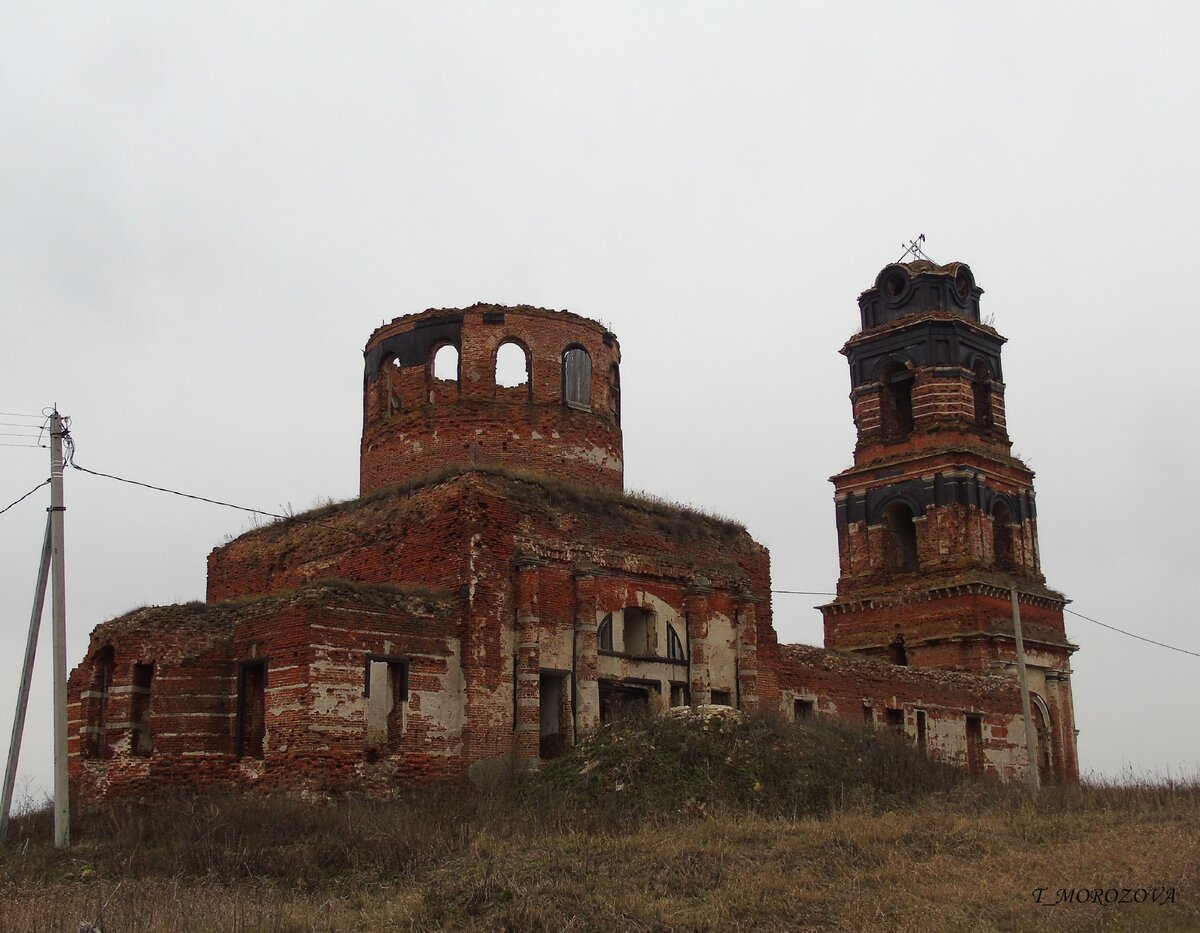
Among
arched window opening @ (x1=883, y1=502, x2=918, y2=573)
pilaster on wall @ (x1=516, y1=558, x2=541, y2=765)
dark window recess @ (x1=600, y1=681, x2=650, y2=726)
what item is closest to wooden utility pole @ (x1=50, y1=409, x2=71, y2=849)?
pilaster on wall @ (x1=516, y1=558, x2=541, y2=765)

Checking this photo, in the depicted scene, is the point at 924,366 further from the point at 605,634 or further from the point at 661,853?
the point at 661,853

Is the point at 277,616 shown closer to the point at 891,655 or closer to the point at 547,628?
the point at 547,628

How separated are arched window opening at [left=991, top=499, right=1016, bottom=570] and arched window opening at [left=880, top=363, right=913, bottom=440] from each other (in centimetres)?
317

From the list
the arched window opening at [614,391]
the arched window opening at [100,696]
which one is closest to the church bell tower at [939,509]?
the arched window opening at [614,391]

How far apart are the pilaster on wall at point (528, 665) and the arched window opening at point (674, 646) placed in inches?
113

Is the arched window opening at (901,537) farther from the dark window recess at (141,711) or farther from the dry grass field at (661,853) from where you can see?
the dark window recess at (141,711)

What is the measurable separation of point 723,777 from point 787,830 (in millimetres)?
2732

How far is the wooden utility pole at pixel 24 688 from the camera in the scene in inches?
625

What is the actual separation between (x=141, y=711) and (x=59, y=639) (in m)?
2.70

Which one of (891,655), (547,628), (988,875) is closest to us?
(988,875)

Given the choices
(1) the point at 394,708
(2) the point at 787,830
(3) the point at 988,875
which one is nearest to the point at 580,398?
(1) the point at 394,708

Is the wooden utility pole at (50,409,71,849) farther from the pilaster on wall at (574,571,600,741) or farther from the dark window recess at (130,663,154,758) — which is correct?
the pilaster on wall at (574,571,600,741)

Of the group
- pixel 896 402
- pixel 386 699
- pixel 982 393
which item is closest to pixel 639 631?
pixel 386 699

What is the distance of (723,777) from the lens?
16594 millimetres
